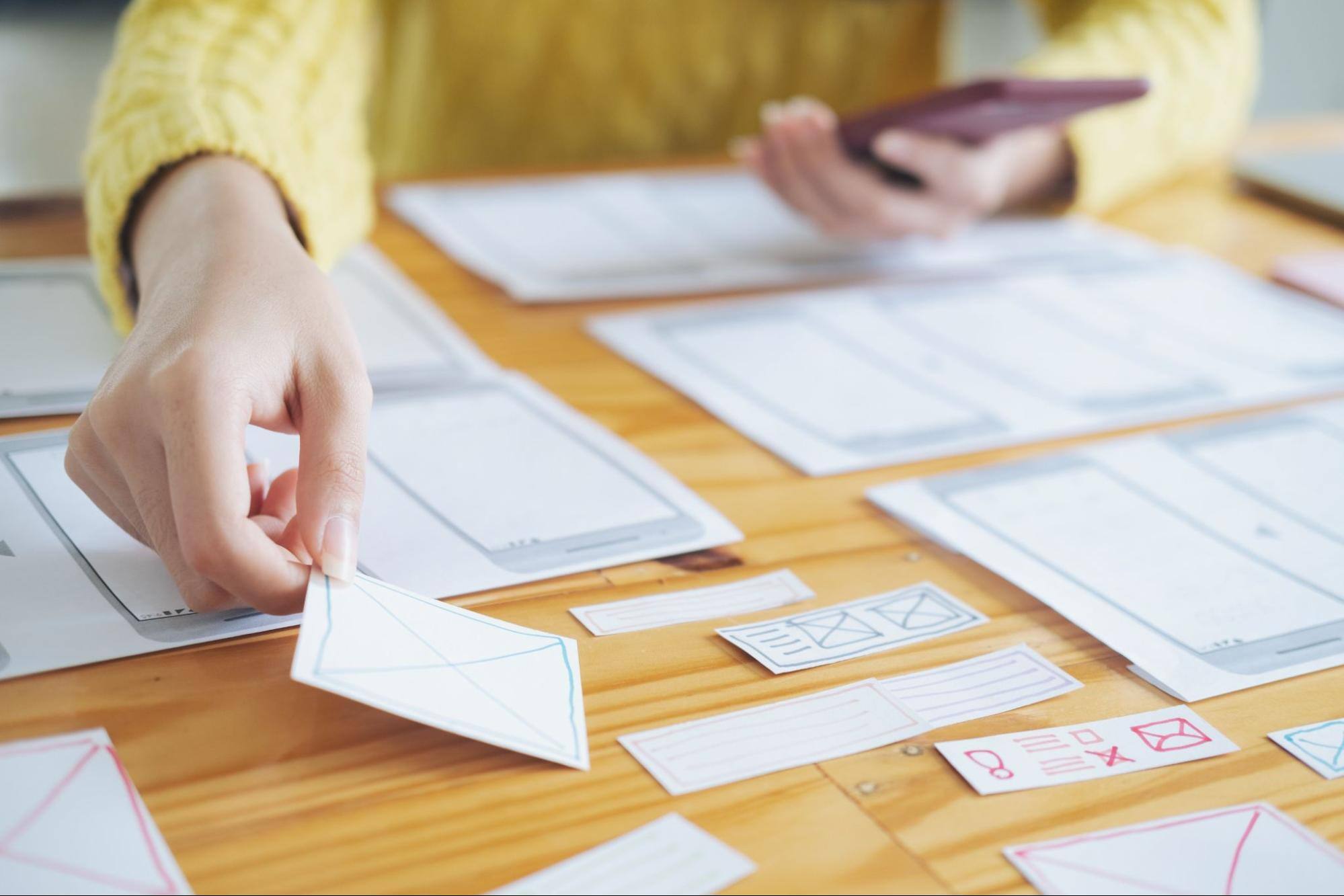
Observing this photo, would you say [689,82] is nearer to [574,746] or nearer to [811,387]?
[811,387]

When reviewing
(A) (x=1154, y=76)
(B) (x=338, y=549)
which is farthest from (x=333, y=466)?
(A) (x=1154, y=76)

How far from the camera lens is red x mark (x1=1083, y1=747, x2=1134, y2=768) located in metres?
0.41

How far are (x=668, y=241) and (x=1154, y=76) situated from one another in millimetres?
482

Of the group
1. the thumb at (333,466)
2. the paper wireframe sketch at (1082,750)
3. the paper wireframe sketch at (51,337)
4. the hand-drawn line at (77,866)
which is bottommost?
the hand-drawn line at (77,866)

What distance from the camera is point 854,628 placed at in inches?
18.6

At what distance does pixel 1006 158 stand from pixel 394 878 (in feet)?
2.56

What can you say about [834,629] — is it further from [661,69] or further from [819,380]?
[661,69]

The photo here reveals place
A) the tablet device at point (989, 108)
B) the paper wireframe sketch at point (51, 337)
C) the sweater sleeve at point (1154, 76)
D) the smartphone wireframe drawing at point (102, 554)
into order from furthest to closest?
1. the sweater sleeve at point (1154, 76)
2. the tablet device at point (989, 108)
3. the paper wireframe sketch at point (51, 337)
4. the smartphone wireframe drawing at point (102, 554)

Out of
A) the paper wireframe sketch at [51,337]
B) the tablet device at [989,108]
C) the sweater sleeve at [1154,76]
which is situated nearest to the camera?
the paper wireframe sketch at [51,337]

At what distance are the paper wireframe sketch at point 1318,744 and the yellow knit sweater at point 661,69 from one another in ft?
1.84

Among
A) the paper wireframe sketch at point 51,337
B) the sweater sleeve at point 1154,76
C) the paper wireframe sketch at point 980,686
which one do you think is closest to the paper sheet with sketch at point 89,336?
the paper wireframe sketch at point 51,337

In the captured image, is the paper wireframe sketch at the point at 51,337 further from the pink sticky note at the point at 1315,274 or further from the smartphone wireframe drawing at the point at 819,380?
the pink sticky note at the point at 1315,274

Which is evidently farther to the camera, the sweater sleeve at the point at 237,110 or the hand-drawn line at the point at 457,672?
the sweater sleeve at the point at 237,110

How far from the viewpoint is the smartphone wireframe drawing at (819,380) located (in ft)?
2.13
